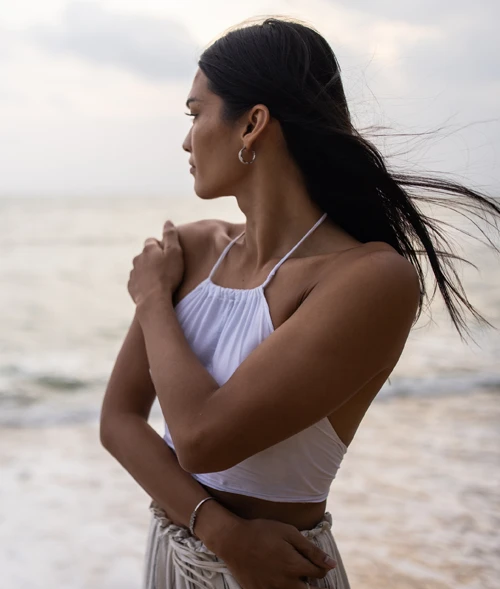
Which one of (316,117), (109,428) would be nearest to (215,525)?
(109,428)

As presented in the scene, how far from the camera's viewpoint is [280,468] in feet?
4.58

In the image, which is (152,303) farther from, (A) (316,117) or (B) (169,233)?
(A) (316,117)

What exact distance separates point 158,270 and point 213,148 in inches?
11.2

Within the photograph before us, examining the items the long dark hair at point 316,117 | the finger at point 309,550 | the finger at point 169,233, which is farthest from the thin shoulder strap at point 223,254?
the finger at point 309,550

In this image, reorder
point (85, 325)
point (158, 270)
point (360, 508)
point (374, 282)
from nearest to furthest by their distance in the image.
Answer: point (374, 282) → point (158, 270) → point (360, 508) → point (85, 325)

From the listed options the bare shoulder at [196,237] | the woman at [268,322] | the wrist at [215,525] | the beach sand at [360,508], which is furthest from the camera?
the beach sand at [360,508]

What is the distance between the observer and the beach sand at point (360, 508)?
3525mm

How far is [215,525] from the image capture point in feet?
4.50

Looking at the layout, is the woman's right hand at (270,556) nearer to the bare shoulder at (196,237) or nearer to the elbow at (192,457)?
the elbow at (192,457)

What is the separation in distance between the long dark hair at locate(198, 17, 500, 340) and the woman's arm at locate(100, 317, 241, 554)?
1.64 feet

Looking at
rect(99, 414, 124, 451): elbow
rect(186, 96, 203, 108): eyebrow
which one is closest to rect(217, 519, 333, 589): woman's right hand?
rect(99, 414, 124, 451): elbow

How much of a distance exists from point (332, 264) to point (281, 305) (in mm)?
121

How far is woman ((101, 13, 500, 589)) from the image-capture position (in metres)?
1.25

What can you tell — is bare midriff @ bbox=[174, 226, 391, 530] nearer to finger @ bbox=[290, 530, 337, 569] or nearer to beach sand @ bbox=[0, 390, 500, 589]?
finger @ bbox=[290, 530, 337, 569]
